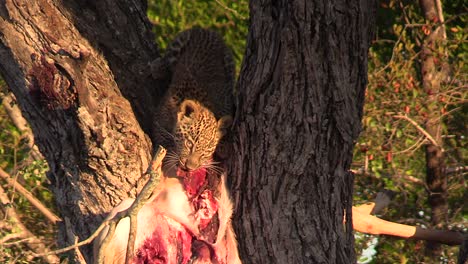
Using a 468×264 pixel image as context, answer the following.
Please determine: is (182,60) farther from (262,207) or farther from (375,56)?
(375,56)

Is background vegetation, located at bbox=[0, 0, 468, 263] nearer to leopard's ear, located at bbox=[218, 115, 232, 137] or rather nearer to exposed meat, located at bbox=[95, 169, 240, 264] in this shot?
leopard's ear, located at bbox=[218, 115, 232, 137]

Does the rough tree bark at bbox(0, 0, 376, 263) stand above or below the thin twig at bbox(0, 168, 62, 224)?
above

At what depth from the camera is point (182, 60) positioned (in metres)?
5.04

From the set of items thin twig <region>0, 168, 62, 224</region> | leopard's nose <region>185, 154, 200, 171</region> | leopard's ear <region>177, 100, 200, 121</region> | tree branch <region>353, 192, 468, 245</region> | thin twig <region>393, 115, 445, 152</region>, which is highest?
leopard's ear <region>177, 100, 200, 121</region>

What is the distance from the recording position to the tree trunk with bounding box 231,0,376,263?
3574 mm

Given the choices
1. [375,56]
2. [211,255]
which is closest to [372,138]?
[375,56]

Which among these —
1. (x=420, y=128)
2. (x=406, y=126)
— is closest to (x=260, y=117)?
(x=420, y=128)

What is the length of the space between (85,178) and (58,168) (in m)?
0.17

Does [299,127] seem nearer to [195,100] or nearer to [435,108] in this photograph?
[195,100]

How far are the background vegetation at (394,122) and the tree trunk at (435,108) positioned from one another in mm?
49

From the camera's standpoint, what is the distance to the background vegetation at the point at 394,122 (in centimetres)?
648

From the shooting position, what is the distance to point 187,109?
15.6ft

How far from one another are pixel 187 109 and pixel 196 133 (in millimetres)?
133

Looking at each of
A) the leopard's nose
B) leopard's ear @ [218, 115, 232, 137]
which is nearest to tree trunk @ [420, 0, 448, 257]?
leopard's ear @ [218, 115, 232, 137]
